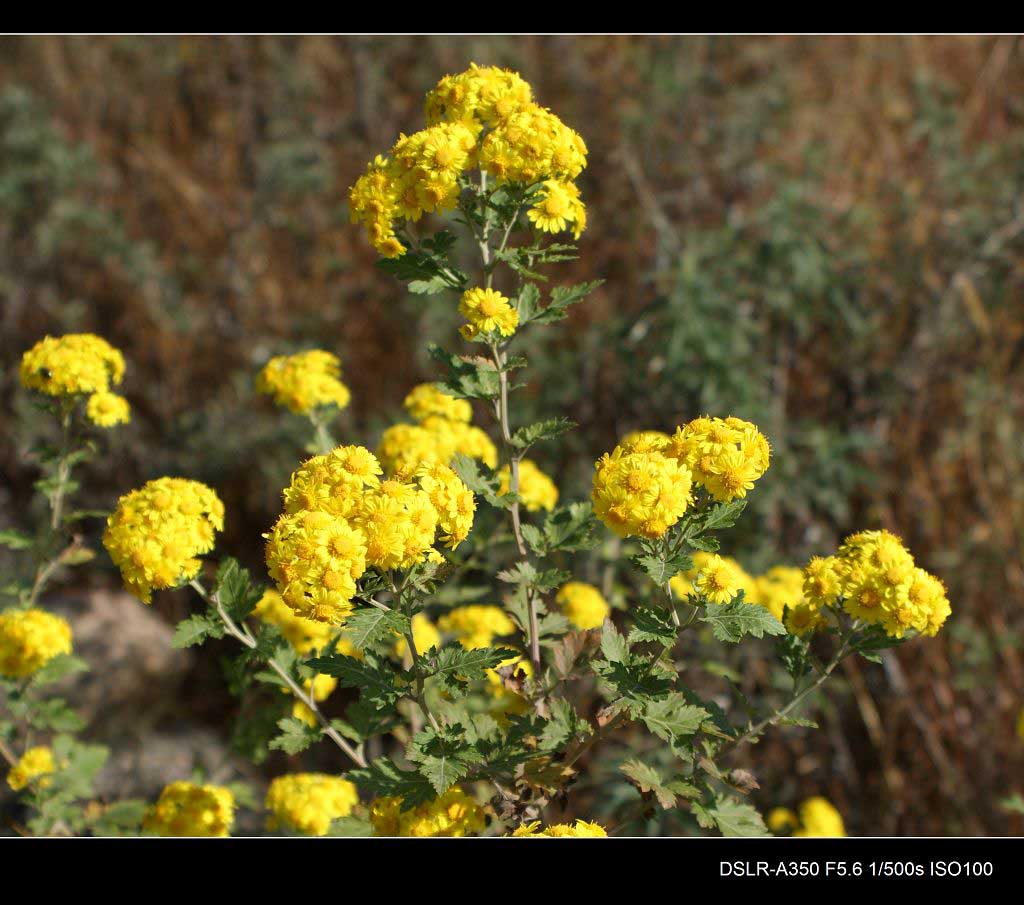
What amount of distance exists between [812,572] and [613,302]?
3346 millimetres

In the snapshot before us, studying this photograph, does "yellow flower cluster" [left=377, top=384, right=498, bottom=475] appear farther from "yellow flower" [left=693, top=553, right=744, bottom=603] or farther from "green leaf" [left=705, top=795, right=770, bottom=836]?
"green leaf" [left=705, top=795, right=770, bottom=836]

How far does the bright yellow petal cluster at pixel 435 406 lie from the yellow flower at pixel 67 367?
0.84m

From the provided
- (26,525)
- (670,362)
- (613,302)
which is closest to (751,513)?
(670,362)

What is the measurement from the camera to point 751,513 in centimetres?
403

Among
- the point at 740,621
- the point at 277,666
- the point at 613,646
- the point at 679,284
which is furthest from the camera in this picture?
the point at 679,284

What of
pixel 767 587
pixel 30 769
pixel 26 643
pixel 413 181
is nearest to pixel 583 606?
pixel 767 587

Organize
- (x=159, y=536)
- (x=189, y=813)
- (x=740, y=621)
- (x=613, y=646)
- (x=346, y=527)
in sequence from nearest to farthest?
(x=346, y=527), (x=740, y=621), (x=613, y=646), (x=159, y=536), (x=189, y=813)

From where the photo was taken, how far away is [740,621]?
A: 71.0 inches

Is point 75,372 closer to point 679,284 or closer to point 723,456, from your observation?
point 723,456

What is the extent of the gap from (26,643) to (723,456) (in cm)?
197

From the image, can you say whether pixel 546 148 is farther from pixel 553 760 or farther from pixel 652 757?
pixel 652 757

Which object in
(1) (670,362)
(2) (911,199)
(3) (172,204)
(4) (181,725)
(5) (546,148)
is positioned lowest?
(4) (181,725)

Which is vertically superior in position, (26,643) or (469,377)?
(469,377)

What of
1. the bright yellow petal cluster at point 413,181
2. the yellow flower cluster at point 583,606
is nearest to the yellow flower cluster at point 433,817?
the yellow flower cluster at point 583,606
